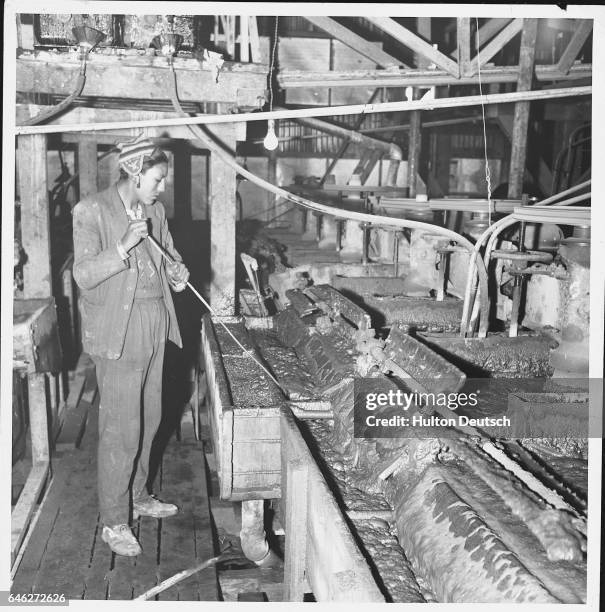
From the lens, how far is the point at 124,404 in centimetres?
307

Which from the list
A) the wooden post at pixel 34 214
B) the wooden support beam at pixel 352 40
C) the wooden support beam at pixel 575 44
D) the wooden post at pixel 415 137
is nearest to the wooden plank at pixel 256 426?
the wooden post at pixel 34 214

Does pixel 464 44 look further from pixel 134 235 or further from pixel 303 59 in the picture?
pixel 303 59

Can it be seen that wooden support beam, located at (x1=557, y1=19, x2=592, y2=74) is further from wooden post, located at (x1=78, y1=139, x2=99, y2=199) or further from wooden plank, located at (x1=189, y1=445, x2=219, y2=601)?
wooden post, located at (x1=78, y1=139, x2=99, y2=199)

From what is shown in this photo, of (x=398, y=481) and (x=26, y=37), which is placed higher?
(x=26, y=37)

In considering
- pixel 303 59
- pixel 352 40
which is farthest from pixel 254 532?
pixel 303 59

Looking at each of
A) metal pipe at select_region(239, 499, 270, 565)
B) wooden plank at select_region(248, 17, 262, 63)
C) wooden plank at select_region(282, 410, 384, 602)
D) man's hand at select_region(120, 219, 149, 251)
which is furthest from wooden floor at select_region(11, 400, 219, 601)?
wooden plank at select_region(248, 17, 262, 63)

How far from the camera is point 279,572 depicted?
3332 mm

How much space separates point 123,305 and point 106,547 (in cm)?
A: 142

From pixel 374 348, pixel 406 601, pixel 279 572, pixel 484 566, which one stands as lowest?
pixel 279 572

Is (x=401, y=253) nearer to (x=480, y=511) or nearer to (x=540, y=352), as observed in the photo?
(x=540, y=352)

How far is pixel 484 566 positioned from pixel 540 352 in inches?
89.6

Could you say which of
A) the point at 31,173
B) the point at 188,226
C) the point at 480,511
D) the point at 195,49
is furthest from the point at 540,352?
the point at 188,226

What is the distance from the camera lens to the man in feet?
9.57

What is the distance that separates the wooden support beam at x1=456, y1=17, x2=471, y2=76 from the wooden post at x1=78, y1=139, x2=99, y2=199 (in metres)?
4.59
